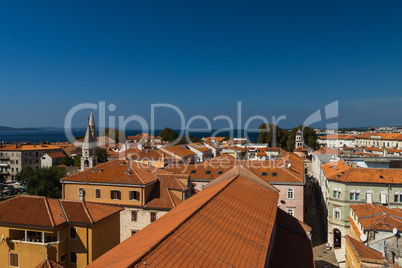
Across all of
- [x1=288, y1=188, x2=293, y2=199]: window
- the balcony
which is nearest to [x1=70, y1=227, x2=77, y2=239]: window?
the balcony

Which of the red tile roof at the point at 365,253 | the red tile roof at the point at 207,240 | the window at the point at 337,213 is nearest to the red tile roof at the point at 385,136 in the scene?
the window at the point at 337,213

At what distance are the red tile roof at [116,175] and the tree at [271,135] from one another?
7893 centimetres

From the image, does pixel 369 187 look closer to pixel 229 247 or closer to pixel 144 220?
pixel 144 220

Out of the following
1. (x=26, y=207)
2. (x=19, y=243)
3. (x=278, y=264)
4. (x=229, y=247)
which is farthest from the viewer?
(x=26, y=207)

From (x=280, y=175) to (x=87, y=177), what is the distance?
63.3 feet

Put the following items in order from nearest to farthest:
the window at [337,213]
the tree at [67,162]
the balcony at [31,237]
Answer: the balcony at [31,237], the window at [337,213], the tree at [67,162]

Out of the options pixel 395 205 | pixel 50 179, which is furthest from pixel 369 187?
pixel 50 179

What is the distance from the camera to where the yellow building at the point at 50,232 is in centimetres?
1545

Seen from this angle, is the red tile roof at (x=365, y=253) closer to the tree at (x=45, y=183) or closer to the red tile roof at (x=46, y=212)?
the red tile roof at (x=46, y=212)

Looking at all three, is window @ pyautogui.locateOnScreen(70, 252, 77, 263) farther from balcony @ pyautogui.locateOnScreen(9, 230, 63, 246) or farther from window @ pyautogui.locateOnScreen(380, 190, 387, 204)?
window @ pyautogui.locateOnScreen(380, 190, 387, 204)

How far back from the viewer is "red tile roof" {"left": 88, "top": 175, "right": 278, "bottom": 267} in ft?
25.2

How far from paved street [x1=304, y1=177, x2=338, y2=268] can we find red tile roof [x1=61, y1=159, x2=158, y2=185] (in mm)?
15742

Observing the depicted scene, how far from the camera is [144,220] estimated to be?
25.1 metres

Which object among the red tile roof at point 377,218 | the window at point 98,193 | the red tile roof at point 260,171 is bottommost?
the red tile roof at point 377,218
